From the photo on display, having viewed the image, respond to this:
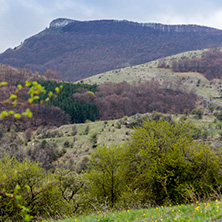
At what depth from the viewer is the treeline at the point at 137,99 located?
264 feet

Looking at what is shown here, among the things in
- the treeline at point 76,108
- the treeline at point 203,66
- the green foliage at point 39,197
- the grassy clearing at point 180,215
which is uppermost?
the treeline at point 203,66

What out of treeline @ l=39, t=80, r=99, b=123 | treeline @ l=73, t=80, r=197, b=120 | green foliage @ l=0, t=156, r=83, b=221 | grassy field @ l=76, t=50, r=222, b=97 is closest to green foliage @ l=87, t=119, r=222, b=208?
green foliage @ l=0, t=156, r=83, b=221

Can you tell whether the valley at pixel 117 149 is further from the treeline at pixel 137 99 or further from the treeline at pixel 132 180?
the treeline at pixel 137 99

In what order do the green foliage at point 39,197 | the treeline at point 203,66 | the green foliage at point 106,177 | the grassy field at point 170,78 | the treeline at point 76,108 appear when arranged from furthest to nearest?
the treeline at point 203,66
the grassy field at point 170,78
the treeline at point 76,108
the green foliage at point 106,177
the green foliage at point 39,197

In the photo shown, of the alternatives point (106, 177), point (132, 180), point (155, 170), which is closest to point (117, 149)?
point (106, 177)

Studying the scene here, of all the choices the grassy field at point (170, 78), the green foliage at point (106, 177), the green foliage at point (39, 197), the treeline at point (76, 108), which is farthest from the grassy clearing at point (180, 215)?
the grassy field at point (170, 78)

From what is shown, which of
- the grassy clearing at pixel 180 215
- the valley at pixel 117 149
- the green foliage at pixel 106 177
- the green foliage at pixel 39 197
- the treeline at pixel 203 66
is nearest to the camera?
the grassy clearing at pixel 180 215

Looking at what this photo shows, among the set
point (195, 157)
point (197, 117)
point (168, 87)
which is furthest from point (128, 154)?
point (168, 87)

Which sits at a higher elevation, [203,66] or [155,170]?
[203,66]

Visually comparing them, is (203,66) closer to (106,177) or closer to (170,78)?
(170,78)

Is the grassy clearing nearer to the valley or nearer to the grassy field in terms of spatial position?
the valley

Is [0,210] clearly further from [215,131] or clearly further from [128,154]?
[215,131]

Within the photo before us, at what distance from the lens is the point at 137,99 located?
84875 mm

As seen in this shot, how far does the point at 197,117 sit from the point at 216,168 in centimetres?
4385
